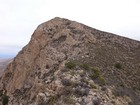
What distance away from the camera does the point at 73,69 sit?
98.1 ft

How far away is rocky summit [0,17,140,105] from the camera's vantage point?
2681 cm

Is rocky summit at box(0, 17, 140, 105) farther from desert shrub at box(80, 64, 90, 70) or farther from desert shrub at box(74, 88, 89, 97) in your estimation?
desert shrub at box(80, 64, 90, 70)

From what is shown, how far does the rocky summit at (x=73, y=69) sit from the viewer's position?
2681 centimetres

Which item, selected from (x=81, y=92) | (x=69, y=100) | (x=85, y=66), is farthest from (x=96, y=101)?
(x=85, y=66)

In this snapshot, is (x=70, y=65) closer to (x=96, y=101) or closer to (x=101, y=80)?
(x=101, y=80)

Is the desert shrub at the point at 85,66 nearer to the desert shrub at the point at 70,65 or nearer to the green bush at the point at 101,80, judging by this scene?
the desert shrub at the point at 70,65

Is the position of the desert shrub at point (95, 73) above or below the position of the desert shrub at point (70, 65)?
below

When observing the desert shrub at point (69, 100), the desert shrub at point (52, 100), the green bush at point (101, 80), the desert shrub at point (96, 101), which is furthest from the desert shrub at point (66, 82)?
the desert shrub at point (96, 101)

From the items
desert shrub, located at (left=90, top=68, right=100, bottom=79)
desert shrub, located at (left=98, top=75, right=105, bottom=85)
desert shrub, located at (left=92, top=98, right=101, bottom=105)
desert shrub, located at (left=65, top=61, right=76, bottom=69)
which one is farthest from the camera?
desert shrub, located at (left=65, top=61, right=76, bottom=69)

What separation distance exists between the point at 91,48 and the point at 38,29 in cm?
946

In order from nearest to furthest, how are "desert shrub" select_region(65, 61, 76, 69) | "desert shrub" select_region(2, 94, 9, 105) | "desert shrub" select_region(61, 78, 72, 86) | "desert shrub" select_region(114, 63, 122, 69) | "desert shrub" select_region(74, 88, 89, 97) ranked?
"desert shrub" select_region(74, 88, 89, 97) → "desert shrub" select_region(61, 78, 72, 86) → "desert shrub" select_region(65, 61, 76, 69) → "desert shrub" select_region(114, 63, 122, 69) → "desert shrub" select_region(2, 94, 9, 105)

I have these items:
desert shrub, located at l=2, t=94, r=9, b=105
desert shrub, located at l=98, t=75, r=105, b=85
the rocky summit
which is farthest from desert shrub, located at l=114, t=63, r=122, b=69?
desert shrub, located at l=2, t=94, r=9, b=105

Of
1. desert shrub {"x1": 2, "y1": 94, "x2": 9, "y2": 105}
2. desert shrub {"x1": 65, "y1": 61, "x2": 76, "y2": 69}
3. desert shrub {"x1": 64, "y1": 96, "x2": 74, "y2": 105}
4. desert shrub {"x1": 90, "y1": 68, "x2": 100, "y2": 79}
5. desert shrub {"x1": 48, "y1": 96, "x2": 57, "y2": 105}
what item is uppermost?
desert shrub {"x1": 65, "y1": 61, "x2": 76, "y2": 69}

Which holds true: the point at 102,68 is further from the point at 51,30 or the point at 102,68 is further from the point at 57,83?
the point at 51,30
